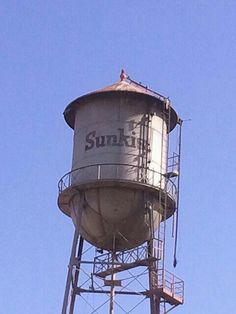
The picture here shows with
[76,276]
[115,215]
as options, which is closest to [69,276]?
[76,276]

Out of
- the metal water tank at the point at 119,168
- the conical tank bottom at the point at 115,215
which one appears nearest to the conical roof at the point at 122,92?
the metal water tank at the point at 119,168

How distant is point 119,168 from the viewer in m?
33.6

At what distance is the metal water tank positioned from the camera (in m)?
33.5

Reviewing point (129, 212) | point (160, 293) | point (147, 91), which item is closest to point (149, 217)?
point (129, 212)

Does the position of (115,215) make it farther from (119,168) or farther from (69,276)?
(69,276)

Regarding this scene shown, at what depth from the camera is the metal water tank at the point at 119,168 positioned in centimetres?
3353

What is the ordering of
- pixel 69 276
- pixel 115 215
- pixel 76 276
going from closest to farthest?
pixel 115 215
pixel 69 276
pixel 76 276

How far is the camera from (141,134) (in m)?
34.4

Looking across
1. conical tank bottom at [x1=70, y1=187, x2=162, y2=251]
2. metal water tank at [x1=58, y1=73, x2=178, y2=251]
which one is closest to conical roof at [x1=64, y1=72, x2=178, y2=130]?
metal water tank at [x1=58, y1=73, x2=178, y2=251]

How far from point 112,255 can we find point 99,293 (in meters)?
1.61

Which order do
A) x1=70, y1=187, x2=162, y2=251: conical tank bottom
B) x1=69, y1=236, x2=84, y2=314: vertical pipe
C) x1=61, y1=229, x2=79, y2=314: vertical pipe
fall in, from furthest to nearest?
x1=69, y1=236, x2=84, y2=314: vertical pipe
x1=70, y1=187, x2=162, y2=251: conical tank bottom
x1=61, y1=229, x2=79, y2=314: vertical pipe

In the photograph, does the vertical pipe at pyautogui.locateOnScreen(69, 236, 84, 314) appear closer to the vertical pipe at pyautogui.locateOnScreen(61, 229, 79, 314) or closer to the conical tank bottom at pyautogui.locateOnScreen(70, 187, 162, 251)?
the vertical pipe at pyautogui.locateOnScreen(61, 229, 79, 314)

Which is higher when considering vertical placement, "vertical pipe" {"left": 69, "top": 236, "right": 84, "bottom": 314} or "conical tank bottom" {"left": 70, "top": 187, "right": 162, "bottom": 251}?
"conical tank bottom" {"left": 70, "top": 187, "right": 162, "bottom": 251}

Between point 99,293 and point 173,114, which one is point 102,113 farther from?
point 99,293
